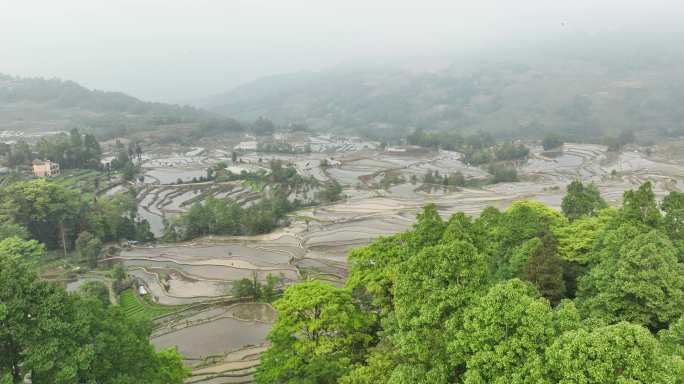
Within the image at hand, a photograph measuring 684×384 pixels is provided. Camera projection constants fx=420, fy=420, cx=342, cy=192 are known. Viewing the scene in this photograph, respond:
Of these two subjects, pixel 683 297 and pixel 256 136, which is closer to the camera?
pixel 683 297

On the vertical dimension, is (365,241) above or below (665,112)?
below

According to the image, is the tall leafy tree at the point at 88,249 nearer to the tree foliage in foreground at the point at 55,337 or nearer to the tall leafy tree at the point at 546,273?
the tree foliage in foreground at the point at 55,337

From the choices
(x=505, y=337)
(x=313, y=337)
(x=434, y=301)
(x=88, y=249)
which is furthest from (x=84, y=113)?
(x=505, y=337)

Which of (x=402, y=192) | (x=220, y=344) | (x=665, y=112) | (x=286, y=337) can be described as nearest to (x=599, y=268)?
(x=286, y=337)

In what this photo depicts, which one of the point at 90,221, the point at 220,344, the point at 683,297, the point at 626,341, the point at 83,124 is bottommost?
the point at 220,344

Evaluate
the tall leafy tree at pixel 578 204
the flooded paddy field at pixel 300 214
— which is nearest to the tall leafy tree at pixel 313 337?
the flooded paddy field at pixel 300 214

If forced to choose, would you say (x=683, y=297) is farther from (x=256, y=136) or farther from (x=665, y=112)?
(x=665, y=112)

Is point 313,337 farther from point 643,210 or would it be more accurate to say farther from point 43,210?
point 43,210
